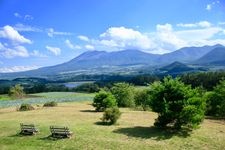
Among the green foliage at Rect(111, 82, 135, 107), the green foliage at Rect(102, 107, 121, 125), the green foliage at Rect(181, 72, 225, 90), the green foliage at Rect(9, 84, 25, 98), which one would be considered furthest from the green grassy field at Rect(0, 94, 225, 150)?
the green foliage at Rect(9, 84, 25, 98)

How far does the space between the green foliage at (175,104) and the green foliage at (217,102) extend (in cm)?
1863

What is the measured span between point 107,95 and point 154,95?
104 feet

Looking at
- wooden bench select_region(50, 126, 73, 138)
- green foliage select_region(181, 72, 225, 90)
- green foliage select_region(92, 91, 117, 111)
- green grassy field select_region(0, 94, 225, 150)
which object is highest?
green foliage select_region(181, 72, 225, 90)

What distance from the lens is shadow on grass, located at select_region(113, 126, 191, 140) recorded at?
4381 cm

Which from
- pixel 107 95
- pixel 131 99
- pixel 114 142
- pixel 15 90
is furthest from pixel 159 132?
pixel 15 90

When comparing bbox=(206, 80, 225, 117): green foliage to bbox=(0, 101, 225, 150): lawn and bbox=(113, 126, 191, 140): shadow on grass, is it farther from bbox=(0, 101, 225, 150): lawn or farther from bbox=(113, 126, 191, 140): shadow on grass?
bbox=(113, 126, 191, 140): shadow on grass

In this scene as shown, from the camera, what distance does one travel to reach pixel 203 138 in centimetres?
4378

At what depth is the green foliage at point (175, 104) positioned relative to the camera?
4588cm

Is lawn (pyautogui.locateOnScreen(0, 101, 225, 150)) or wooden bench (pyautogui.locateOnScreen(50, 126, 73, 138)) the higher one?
wooden bench (pyautogui.locateOnScreen(50, 126, 73, 138))

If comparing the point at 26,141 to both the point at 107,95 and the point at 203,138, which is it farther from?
the point at 107,95

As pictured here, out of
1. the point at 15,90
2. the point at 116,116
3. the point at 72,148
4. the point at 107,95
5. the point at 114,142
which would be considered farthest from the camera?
the point at 15,90

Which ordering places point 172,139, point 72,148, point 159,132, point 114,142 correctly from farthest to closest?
point 159,132, point 172,139, point 114,142, point 72,148

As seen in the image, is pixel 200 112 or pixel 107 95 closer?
pixel 200 112

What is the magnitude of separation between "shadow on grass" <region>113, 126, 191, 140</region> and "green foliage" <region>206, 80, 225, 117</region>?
21223 millimetres
